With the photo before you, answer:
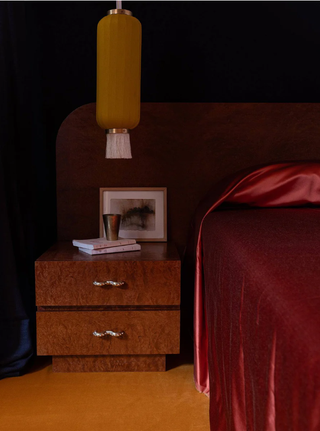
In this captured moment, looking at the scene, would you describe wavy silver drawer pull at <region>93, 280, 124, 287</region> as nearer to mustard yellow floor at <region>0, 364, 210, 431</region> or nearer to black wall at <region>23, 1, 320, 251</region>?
mustard yellow floor at <region>0, 364, 210, 431</region>

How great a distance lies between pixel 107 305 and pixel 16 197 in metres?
0.55

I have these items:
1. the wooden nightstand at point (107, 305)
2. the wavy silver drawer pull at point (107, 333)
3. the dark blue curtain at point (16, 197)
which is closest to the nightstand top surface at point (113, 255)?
the wooden nightstand at point (107, 305)

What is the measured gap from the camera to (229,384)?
102cm

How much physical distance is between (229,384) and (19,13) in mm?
1603

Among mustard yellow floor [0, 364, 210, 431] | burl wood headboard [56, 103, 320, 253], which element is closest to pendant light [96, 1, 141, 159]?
burl wood headboard [56, 103, 320, 253]

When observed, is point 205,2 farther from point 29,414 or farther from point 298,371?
point 298,371

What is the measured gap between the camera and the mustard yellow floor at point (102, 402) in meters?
1.41

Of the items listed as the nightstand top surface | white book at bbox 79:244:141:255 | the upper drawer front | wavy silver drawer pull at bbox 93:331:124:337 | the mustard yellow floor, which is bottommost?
the mustard yellow floor

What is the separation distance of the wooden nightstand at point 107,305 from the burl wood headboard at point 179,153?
0.42 metres

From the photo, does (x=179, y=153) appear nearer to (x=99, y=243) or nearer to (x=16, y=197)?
(x=99, y=243)

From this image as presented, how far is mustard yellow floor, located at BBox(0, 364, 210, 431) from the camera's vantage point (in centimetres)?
141

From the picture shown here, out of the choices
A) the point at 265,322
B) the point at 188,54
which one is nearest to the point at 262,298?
the point at 265,322

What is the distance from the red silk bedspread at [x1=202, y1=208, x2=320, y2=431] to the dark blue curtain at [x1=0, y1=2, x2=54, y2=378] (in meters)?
0.79

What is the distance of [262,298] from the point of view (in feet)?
2.32
